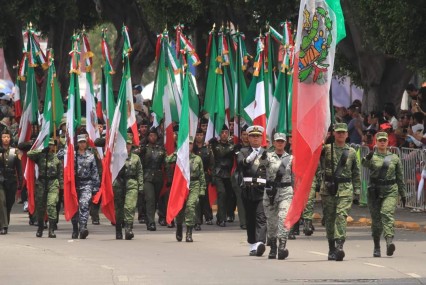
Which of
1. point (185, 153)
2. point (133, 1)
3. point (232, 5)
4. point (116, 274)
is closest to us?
point (116, 274)

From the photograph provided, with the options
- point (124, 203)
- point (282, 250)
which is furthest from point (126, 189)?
point (282, 250)

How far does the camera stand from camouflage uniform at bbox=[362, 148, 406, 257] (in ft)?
68.2

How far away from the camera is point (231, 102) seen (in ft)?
101

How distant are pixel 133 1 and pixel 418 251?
844 inches

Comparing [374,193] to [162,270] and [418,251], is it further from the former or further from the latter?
[162,270]

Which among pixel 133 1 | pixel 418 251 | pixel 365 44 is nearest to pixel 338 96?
pixel 133 1

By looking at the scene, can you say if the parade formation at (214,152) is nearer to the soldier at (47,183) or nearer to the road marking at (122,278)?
the soldier at (47,183)

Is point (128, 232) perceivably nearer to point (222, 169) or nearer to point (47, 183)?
point (47, 183)

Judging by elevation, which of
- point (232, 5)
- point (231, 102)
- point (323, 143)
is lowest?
point (323, 143)

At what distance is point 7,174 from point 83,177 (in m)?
1.90

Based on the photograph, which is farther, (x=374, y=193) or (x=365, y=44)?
(x=365, y=44)

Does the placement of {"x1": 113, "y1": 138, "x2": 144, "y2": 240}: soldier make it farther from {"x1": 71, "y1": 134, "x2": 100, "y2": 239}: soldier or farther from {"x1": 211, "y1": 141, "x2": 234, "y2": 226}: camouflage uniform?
{"x1": 211, "y1": 141, "x2": 234, "y2": 226}: camouflage uniform

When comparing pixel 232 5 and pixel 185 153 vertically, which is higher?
pixel 232 5

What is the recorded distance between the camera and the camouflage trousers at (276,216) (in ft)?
65.3
